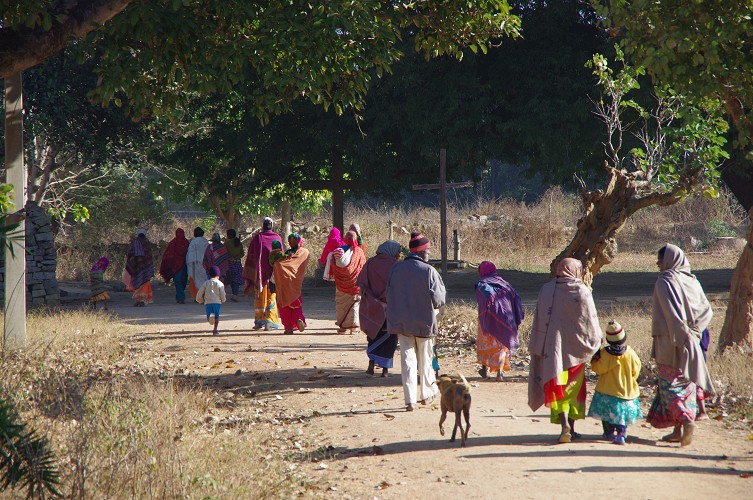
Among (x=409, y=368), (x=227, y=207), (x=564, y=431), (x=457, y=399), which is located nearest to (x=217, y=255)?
(x=227, y=207)

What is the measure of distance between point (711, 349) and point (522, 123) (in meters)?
8.55

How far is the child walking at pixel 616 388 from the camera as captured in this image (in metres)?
7.35

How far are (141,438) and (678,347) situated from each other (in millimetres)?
4512

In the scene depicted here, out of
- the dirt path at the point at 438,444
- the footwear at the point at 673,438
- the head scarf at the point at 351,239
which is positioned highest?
the head scarf at the point at 351,239

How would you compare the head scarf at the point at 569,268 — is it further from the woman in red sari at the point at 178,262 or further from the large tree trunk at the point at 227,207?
the large tree trunk at the point at 227,207

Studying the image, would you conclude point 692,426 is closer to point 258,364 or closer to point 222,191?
point 258,364

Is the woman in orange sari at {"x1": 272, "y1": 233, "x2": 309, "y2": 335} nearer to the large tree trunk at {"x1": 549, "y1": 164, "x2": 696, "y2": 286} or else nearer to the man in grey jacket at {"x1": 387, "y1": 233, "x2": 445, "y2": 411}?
the large tree trunk at {"x1": 549, "y1": 164, "x2": 696, "y2": 286}

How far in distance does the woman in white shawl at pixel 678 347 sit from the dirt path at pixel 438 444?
29cm

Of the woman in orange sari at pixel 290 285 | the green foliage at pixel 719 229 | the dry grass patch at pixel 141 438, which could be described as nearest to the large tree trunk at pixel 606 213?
the woman in orange sari at pixel 290 285

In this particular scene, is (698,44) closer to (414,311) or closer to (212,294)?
(414,311)

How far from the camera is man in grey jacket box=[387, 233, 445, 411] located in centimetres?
880

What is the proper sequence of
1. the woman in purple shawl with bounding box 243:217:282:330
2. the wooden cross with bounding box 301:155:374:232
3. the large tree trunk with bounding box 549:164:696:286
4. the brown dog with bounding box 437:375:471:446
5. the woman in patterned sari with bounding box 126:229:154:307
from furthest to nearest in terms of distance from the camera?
the wooden cross with bounding box 301:155:374:232 < the woman in patterned sari with bounding box 126:229:154:307 < the woman in purple shawl with bounding box 243:217:282:330 < the large tree trunk with bounding box 549:164:696:286 < the brown dog with bounding box 437:375:471:446

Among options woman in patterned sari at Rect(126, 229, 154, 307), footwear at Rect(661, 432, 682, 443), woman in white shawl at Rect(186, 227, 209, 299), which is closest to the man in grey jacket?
footwear at Rect(661, 432, 682, 443)

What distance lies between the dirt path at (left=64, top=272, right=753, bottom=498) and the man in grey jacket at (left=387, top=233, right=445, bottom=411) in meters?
0.42
